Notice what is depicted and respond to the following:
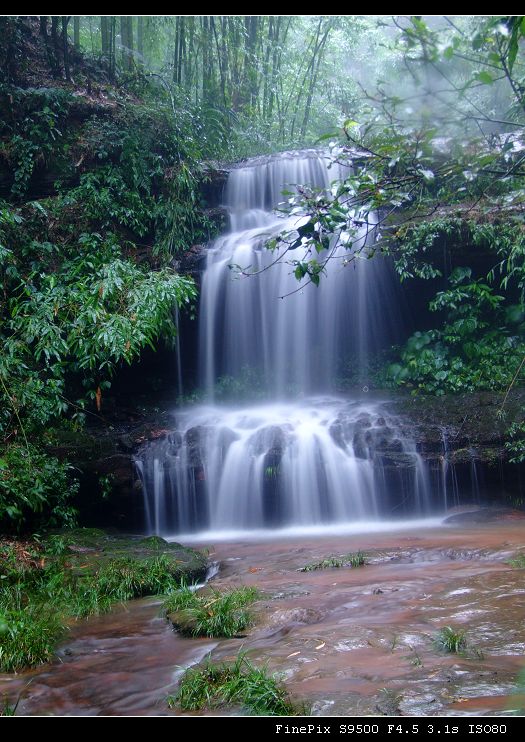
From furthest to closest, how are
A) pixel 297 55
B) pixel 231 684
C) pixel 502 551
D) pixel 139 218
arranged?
1. pixel 297 55
2. pixel 139 218
3. pixel 502 551
4. pixel 231 684

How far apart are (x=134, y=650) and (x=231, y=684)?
127 centimetres

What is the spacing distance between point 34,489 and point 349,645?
4.05 meters

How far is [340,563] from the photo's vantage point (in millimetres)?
5750

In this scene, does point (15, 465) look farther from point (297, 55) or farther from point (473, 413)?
point (297, 55)

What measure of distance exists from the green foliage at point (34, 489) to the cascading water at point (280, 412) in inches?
52.1

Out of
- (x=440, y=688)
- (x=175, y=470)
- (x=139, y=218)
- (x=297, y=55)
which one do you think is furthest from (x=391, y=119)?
(x=297, y=55)

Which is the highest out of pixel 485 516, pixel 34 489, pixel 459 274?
pixel 459 274

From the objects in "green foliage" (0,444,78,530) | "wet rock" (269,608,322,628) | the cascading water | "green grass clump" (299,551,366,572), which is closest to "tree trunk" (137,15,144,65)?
the cascading water

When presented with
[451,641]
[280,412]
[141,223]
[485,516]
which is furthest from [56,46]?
[451,641]

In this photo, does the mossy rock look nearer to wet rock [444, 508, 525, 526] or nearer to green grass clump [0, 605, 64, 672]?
green grass clump [0, 605, 64, 672]

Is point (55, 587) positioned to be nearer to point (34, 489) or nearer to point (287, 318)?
point (34, 489)

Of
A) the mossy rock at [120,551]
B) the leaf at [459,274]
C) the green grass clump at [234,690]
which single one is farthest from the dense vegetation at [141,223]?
the green grass clump at [234,690]

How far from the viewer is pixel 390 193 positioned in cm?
335

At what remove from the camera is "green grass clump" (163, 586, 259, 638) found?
4180 millimetres
